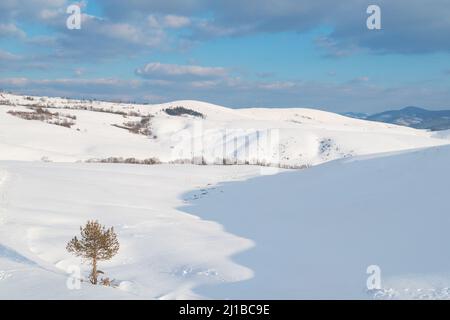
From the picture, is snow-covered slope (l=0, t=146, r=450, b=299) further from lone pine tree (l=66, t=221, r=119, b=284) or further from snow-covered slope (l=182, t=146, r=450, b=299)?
lone pine tree (l=66, t=221, r=119, b=284)

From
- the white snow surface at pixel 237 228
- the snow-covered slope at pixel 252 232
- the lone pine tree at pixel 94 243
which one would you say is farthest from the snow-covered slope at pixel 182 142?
the lone pine tree at pixel 94 243

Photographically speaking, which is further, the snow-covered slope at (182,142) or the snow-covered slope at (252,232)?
the snow-covered slope at (182,142)

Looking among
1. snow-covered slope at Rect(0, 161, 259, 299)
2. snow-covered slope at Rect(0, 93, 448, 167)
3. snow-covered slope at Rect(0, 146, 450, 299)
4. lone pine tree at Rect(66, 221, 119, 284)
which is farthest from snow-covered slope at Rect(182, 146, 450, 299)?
snow-covered slope at Rect(0, 93, 448, 167)

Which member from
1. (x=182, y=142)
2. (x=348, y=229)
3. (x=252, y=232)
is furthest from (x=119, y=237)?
(x=182, y=142)

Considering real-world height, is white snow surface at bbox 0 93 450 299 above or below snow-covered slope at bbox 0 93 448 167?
below

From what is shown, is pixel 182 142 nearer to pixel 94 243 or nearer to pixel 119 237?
pixel 119 237

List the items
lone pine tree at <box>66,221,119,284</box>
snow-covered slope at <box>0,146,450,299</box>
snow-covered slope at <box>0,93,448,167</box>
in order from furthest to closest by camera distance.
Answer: snow-covered slope at <box>0,93,448,167</box>
snow-covered slope at <box>0,146,450,299</box>
lone pine tree at <box>66,221,119,284</box>

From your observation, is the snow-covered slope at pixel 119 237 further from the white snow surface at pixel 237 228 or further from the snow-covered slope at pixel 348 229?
the snow-covered slope at pixel 348 229

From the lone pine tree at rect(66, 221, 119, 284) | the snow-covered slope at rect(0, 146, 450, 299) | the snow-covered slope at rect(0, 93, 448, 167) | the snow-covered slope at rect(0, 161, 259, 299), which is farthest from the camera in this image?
the snow-covered slope at rect(0, 93, 448, 167)

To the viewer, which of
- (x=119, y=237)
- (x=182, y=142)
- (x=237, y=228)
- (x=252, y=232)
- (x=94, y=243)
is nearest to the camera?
(x=94, y=243)

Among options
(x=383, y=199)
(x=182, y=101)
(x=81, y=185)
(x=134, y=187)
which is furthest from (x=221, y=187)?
(x=182, y=101)
